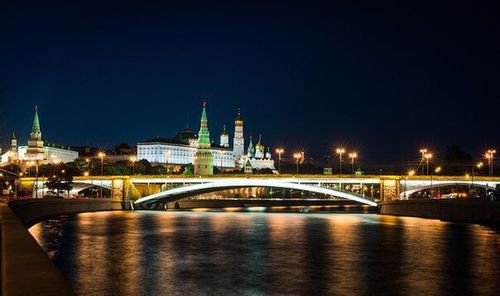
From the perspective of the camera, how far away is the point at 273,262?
28688 millimetres

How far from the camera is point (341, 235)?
46.1 m

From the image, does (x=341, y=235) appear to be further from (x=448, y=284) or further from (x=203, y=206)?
(x=203, y=206)

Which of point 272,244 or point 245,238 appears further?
point 245,238

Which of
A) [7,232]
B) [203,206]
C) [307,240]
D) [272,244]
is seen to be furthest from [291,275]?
[203,206]

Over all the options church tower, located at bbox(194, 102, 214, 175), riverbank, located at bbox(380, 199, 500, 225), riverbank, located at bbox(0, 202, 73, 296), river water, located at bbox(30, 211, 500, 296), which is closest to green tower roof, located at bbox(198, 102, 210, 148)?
church tower, located at bbox(194, 102, 214, 175)

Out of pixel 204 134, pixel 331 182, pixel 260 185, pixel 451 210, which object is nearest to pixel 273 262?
pixel 451 210

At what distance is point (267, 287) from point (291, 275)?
3.15 metres

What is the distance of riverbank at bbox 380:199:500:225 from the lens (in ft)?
190

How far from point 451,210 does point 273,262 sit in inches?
1642

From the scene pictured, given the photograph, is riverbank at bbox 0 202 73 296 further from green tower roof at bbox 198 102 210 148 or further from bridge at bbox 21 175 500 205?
green tower roof at bbox 198 102 210 148

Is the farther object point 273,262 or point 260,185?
point 260,185

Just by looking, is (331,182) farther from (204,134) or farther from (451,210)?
(204,134)

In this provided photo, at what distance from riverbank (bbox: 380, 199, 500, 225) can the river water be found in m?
12.3

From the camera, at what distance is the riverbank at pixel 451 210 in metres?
57.9
